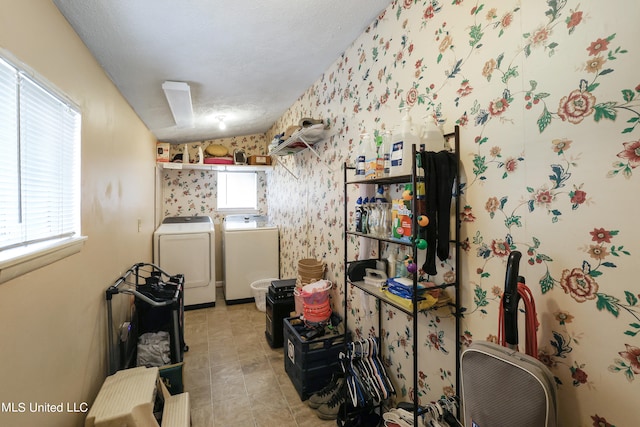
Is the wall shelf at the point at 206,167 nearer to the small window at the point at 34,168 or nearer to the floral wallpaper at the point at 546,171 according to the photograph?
the small window at the point at 34,168

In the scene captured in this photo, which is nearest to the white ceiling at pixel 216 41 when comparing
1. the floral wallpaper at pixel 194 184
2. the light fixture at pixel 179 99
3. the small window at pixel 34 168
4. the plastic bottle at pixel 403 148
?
the light fixture at pixel 179 99

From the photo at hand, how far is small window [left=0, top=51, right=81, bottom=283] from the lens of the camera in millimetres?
994

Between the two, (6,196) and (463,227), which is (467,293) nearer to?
(463,227)

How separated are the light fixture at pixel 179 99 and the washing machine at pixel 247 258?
1.53 m

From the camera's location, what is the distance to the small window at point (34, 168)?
994 millimetres

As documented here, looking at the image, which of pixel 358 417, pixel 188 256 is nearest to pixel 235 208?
pixel 188 256

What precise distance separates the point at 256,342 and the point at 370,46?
8.87 feet

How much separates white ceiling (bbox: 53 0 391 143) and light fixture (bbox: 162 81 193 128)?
51 millimetres

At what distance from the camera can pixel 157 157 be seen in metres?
3.95

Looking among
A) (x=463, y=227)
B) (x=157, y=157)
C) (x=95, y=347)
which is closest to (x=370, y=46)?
(x=463, y=227)

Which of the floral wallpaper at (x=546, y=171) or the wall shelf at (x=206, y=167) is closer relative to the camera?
the floral wallpaper at (x=546, y=171)

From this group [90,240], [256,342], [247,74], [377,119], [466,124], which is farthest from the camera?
[256,342]

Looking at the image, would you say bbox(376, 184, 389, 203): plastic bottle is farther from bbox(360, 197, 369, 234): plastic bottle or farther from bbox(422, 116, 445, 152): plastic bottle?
bbox(422, 116, 445, 152): plastic bottle

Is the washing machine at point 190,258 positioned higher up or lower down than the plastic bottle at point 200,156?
lower down
